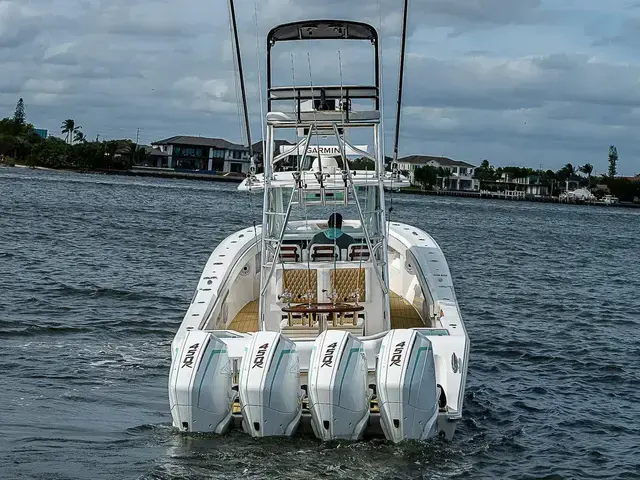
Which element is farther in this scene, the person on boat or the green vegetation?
the green vegetation

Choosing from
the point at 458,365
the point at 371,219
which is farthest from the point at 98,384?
the point at 458,365

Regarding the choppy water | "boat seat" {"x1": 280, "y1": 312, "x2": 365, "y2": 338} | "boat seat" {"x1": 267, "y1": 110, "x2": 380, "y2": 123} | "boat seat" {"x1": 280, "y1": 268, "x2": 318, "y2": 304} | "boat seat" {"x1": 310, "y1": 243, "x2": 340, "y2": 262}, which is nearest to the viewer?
the choppy water

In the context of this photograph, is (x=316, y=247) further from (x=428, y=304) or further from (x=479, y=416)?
(x=479, y=416)

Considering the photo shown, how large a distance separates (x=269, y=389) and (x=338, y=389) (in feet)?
2.52

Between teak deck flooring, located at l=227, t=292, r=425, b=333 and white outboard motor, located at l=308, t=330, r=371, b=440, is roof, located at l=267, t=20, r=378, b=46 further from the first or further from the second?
white outboard motor, located at l=308, t=330, r=371, b=440

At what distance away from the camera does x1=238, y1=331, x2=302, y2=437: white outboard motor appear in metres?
12.1

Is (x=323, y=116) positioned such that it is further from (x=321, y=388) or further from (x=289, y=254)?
(x=321, y=388)

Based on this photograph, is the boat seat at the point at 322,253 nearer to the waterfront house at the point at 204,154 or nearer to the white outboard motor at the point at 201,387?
the white outboard motor at the point at 201,387

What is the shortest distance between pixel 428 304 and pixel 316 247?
6.72 ft

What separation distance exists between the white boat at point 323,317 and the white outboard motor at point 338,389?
0.05 feet

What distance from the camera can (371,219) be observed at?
53.6 feet

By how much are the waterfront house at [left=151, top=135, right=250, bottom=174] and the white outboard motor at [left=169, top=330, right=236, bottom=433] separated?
173941 mm

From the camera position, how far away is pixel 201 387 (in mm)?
12312

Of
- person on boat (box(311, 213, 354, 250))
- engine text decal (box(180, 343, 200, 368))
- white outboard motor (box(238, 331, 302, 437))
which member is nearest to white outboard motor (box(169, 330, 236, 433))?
engine text decal (box(180, 343, 200, 368))
